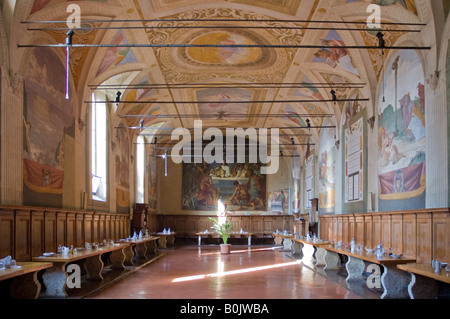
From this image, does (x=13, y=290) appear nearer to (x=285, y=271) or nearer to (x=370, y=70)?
(x=285, y=271)

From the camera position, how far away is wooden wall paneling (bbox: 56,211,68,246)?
12.7m

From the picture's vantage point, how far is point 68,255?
1071 centimetres

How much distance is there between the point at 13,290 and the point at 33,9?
6621 millimetres

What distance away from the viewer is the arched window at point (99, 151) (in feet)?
58.6

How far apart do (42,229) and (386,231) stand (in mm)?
9847

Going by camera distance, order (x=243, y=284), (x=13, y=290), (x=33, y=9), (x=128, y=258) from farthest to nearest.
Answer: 1. (x=128, y=258)
2. (x=243, y=284)
3. (x=33, y=9)
4. (x=13, y=290)

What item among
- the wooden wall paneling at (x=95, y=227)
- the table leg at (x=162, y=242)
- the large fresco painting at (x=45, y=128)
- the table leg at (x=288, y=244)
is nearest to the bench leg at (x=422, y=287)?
the large fresco painting at (x=45, y=128)

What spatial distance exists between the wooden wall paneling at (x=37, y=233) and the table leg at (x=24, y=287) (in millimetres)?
2255

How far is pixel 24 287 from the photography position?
8805 mm

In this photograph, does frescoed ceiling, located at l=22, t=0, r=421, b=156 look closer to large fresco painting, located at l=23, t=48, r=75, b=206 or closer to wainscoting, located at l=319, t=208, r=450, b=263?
large fresco painting, located at l=23, t=48, r=75, b=206

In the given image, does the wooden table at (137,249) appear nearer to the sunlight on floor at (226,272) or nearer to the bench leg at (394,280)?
the sunlight on floor at (226,272)

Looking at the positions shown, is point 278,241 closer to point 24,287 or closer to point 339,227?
point 339,227

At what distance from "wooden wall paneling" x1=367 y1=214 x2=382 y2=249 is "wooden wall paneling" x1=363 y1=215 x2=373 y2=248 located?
172mm
